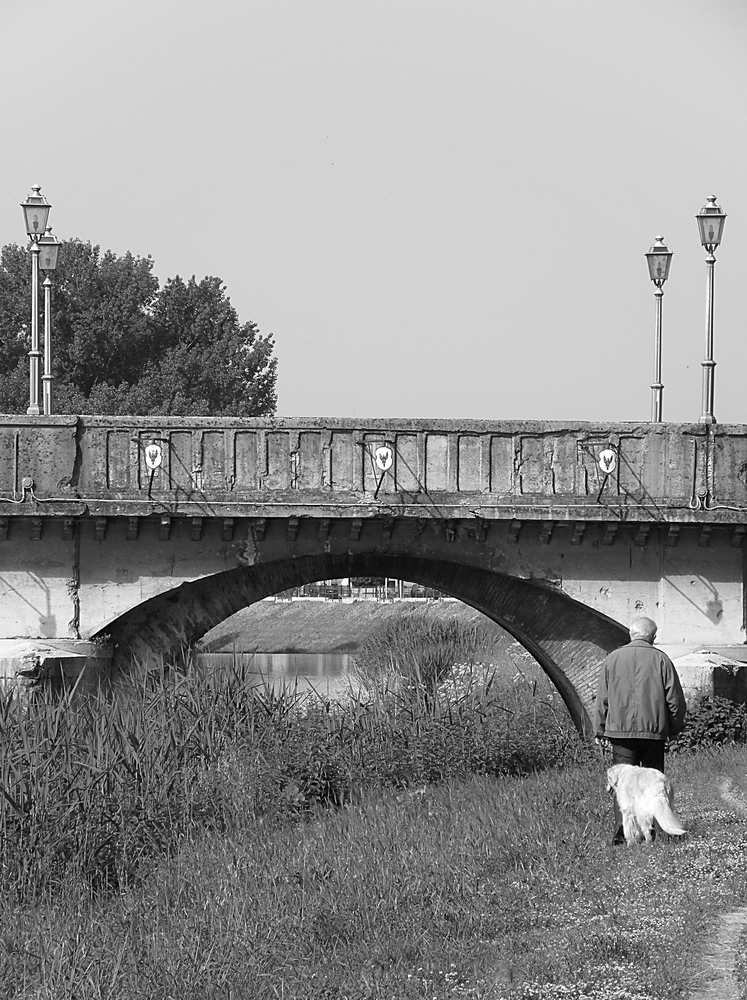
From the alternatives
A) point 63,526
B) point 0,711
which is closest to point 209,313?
point 63,526

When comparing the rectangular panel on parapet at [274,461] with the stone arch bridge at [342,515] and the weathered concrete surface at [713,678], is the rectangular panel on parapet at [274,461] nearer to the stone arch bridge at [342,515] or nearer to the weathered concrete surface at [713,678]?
the stone arch bridge at [342,515]

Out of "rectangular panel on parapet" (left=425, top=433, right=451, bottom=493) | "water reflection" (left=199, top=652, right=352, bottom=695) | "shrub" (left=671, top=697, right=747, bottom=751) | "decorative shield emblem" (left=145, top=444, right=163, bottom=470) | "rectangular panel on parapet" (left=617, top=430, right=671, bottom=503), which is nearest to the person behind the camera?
"shrub" (left=671, top=697, right=747, bottom=751)

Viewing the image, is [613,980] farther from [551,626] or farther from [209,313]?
[209,313]

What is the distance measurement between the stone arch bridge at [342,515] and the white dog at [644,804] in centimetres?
687

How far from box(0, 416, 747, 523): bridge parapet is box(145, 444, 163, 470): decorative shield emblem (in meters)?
0.01

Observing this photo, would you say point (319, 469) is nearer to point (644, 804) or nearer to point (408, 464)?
point (408, 464)

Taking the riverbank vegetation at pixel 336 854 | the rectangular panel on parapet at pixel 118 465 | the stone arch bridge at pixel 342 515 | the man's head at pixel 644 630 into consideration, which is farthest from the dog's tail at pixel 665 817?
the rectangular panel on parapet at pixel 118 465

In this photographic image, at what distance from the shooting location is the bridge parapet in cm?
1470

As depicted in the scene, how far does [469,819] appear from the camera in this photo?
9.61 meters

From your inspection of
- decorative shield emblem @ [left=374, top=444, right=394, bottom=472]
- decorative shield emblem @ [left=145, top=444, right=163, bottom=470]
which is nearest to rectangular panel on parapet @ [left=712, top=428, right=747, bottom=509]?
decorative shield emblem @ [left=374, top=444, right=394, bottom=472]

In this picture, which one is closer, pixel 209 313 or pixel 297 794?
pixel 297 794

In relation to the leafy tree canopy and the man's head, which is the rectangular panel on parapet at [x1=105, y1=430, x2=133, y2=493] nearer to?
the man's head

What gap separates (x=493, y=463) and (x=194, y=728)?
15.6ft

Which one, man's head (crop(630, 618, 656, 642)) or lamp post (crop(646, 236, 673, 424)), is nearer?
man's head (crop(630, 618, 656, 642))
